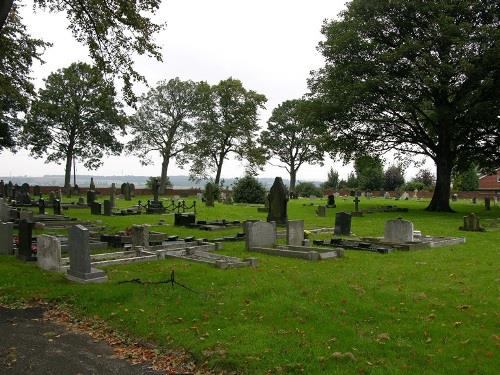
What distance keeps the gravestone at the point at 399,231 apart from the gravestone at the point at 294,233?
2921 mm

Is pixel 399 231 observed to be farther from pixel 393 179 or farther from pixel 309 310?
pixel 393 179

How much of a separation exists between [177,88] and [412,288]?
52660mm

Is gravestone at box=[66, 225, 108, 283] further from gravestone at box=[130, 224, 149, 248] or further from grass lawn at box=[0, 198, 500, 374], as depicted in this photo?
gravestone at box=[130, 224, 149, 248]

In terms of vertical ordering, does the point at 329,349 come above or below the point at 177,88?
below

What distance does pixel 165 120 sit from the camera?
57469 millimetres

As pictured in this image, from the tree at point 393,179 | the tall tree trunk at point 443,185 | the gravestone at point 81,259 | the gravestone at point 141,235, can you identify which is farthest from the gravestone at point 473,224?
the tree at point 393,179

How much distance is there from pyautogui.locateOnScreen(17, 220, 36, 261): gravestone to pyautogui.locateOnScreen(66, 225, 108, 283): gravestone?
2.55 metres

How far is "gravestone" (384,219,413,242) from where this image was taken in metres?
14.9

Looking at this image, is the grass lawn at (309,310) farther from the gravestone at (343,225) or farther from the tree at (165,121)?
the tree at (165,121)

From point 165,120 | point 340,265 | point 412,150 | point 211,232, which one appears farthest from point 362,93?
point 165,120

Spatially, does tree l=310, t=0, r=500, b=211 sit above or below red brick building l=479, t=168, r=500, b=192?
above

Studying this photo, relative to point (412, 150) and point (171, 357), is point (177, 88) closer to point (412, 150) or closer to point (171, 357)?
point (412, 150)

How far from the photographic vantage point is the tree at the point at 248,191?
41625 millimetres

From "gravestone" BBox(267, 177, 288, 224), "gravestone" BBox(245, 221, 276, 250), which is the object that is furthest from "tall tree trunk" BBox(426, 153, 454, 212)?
"gravestone" BBox(245, 221, 276, 250)
